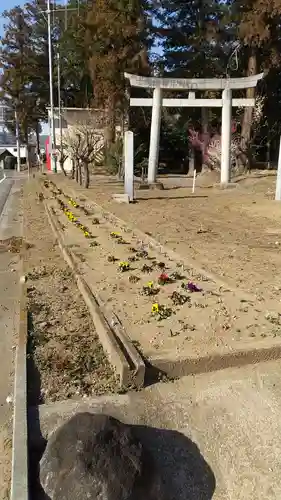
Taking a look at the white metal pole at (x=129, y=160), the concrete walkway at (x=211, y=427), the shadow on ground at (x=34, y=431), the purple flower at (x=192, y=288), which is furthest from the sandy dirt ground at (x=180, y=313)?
the white metal pole at (x=129, y=160)

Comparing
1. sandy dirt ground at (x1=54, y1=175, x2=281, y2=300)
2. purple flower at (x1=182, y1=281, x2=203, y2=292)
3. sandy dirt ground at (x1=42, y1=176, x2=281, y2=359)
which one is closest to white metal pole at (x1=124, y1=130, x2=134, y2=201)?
sandy dirt ground at (x1=54, y1=175, x2=281, y2=300)

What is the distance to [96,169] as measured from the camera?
3359cm

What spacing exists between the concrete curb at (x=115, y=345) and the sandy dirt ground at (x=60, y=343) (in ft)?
0.27

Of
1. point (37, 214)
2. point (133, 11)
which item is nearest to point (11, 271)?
point (37, 214)

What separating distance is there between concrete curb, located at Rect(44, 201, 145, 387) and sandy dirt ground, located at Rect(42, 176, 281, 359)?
138mm

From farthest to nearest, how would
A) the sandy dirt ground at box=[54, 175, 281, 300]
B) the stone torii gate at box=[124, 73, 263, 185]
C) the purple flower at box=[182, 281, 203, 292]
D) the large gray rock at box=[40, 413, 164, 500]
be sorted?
the stone torii gate at box=[124, 73, 263, 185], the sandy dirt ground at box=[54, 175, 281, 300], the purple flower at box=[182, 281, 203, 292], the large gray rock at box=[40, 413, 164, 500]

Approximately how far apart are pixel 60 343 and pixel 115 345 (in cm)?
77

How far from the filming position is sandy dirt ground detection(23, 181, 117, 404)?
371 centimetres

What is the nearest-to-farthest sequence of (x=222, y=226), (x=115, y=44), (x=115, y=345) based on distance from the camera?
(x=115, y=345) → (x=222, y=226) → (x=115, y=44)

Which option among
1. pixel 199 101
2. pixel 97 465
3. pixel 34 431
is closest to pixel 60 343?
pixel 34 431

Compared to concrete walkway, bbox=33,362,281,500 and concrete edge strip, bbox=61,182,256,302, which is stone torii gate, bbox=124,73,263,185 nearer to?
concrete edge strip, bbox=61,182,256,302

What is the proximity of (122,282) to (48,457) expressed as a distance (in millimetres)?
3436

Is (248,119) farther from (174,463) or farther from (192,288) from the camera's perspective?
(174,463)

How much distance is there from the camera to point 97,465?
105 inches
